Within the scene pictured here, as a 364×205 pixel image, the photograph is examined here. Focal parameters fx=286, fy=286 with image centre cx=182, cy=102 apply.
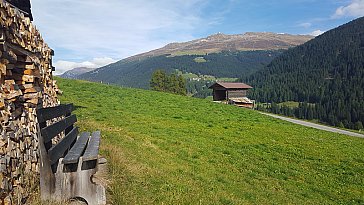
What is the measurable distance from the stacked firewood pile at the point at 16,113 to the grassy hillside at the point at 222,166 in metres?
1.80

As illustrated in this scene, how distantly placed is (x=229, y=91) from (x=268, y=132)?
3734 centimetres

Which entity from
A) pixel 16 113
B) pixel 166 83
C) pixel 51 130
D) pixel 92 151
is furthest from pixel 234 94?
pixel 16 113

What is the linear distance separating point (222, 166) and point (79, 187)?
7.89m

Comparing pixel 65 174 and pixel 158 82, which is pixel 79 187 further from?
pixel 158 82

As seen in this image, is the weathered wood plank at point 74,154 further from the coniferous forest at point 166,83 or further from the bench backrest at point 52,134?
the coniferous forest at point 166,83

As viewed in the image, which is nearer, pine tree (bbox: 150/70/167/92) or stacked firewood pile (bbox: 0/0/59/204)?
stacked firewood pile (bbox: 0/0/59/204)

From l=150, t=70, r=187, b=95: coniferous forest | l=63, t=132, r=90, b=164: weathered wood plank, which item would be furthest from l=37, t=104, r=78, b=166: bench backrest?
l=150, t=70, r=187, b=95: coniferous forest

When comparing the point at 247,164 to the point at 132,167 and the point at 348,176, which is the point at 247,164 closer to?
the point at 348,176

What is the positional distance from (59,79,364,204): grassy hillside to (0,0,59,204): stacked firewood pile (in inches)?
71.0

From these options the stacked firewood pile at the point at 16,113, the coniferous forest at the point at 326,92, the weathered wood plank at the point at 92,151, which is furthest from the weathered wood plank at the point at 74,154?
the coniferous forest at the point at 326,92

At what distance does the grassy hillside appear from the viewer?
7797 mm

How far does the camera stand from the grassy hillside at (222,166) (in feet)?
25.6

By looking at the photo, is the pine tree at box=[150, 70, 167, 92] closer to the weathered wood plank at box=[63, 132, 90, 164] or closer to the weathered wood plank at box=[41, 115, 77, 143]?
the weathered wood plank at box=[63, 132, 90, 164]

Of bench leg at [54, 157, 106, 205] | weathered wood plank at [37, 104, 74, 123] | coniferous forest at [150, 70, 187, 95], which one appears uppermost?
coniferous forest at [150, 70, 187, 95]
